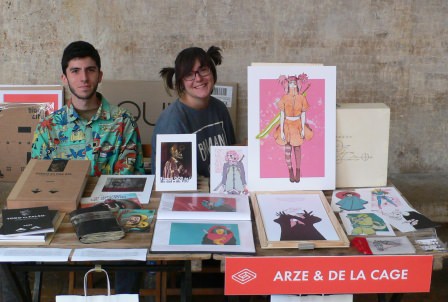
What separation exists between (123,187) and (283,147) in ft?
2.31

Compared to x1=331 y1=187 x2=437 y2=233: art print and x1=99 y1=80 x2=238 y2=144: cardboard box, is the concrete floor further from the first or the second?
x1=331 y1=187 x2=437 y2=233: art print

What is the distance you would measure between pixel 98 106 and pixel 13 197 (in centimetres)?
99

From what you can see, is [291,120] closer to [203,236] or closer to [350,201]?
[350,201]

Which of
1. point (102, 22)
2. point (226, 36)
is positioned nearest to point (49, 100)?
point (102, 22)

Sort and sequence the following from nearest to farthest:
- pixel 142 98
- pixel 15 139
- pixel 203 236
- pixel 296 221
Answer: pixel 203 236 → pixel 296 221 → pixel 15 139 → pixel 142 98

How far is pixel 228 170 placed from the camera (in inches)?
101

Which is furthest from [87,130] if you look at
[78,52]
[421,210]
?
[421,210]

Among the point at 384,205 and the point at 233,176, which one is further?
the point at 233,176

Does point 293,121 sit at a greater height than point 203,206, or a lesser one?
greater

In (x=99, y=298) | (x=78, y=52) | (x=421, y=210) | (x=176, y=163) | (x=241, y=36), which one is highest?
(x=241, y=36)

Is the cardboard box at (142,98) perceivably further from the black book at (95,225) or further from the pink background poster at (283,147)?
the black book at (95,225)

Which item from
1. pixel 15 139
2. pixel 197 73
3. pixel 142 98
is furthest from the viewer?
pixel 142 98

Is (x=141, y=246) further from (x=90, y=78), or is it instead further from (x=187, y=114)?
(x=90, y=78)

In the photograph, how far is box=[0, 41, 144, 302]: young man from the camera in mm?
3088
